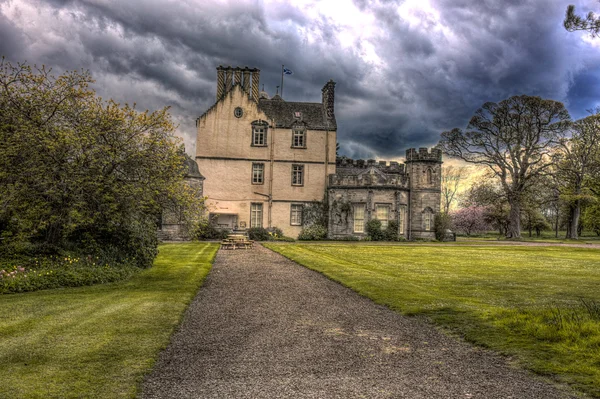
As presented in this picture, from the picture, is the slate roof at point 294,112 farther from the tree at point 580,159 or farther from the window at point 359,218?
the tree at point 580,159

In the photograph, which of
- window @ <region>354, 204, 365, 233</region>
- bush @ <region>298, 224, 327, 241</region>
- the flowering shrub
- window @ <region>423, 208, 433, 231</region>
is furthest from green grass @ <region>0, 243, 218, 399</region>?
window @ <region>423, 208, 433, 231</region>

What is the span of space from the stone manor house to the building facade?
3.0 inches

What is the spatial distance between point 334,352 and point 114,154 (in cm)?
881

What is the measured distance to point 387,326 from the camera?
755 cm

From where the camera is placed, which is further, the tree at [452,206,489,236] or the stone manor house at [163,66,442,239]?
the tree at [452,206,489,236]

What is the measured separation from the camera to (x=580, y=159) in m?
45.2

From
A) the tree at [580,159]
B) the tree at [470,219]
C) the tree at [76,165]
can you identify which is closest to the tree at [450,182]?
the tree at [470,219]

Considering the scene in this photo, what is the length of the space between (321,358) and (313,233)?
1144 inches

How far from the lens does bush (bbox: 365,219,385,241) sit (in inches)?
1352

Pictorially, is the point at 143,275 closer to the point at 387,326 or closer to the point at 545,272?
the point at 387,326

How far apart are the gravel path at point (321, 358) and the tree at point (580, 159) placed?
41451 mm

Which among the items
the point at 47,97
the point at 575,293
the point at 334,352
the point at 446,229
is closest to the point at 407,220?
the point at 446,229

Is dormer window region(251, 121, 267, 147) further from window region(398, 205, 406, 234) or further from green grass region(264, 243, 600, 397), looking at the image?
green grass region(264, 243, 600, 397)

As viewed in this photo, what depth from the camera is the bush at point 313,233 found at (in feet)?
114
